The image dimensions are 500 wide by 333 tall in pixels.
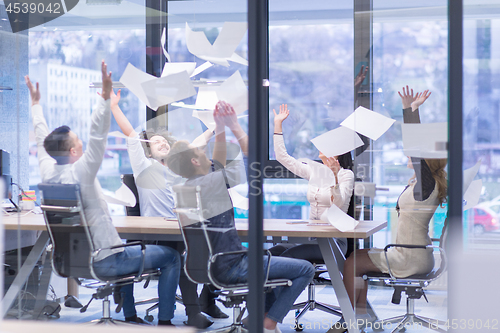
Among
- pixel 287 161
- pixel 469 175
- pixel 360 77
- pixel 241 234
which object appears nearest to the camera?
pixel 469 175

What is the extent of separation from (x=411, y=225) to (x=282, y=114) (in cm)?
220

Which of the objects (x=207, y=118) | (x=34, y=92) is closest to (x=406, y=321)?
(x=207, y=118)

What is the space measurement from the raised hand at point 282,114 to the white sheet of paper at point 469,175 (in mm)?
2255

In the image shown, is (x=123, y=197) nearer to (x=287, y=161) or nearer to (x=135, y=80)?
(x=135, y=80)

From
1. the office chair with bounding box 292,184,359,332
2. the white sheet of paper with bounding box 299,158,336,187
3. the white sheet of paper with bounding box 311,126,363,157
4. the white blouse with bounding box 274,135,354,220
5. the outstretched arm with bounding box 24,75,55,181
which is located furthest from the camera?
the white sheet of paper with bounding box 299,158,336,187

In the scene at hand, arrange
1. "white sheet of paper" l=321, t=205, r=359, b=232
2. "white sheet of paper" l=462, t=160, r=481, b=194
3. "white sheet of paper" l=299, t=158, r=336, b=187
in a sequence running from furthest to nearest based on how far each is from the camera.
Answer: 1. "white sheet of paper" l=299, t=158, r=336, b=187
2. "white sheet of paper" l=321, t=205, r=359, b=232
3. "white sheet of paper" l=462, t=160, r=481, b=194

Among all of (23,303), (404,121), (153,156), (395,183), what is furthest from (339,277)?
(23,303)

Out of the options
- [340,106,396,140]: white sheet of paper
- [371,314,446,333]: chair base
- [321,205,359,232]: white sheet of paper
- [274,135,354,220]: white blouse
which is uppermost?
[340,106,396,140]: white sheet of paper

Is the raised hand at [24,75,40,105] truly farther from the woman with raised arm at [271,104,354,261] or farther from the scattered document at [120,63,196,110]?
the woman with raised arm at [271,104,354,261]

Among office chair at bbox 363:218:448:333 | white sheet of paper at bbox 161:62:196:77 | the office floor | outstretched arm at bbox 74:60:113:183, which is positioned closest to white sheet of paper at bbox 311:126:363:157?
office chair at bbox 363:218:448:333

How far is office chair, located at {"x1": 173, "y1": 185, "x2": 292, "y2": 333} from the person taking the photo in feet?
9.05

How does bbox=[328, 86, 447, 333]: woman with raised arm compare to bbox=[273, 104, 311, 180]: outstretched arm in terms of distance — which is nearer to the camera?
bbox=[328, 86, 447, 333]: woman with raised arm

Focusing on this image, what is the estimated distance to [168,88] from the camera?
289 cm

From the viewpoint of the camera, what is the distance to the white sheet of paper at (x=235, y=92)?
8.61 ft
